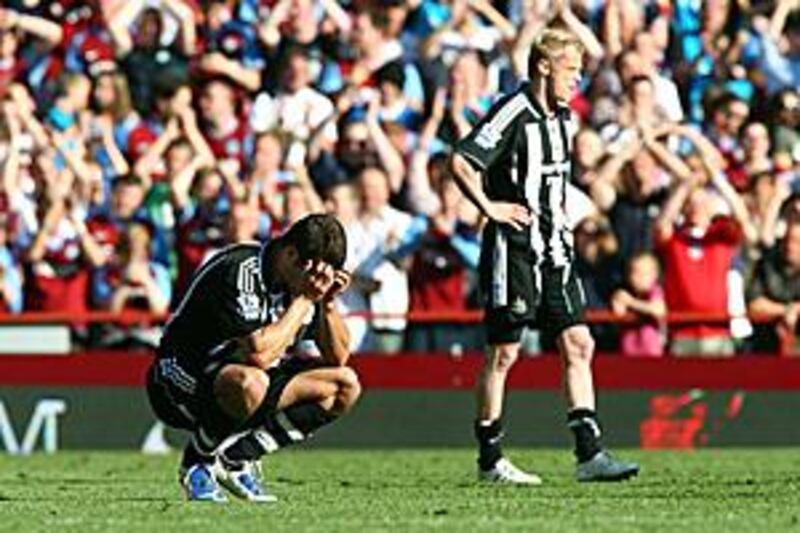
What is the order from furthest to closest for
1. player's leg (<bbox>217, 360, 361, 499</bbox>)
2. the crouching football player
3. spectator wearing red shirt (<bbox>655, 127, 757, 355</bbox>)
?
spectator wearing red shirt (<bbox>655, 127, 757, 355</bbox>)
player's leg (<bbox>217, 360, 361, 499</bbox>)
the crouching football player

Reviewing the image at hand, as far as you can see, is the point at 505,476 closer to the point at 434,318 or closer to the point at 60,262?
the point at 434,318

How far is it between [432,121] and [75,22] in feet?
10.9

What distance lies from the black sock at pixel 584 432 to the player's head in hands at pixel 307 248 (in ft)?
9.41

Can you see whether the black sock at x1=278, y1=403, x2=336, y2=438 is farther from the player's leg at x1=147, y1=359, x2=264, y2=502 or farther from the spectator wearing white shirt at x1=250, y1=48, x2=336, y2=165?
the spectator wearing white shirt at x1=250, y1=48, x2=336, y2=165

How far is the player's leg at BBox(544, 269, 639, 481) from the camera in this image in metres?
12.6

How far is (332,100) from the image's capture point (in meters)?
18.7

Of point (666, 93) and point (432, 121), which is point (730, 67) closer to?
point (666, 93)

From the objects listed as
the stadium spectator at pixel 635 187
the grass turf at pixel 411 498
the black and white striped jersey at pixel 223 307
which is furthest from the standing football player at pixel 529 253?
the stadium spectator at pixel 635 187

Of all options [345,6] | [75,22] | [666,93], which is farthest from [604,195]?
[75,22]

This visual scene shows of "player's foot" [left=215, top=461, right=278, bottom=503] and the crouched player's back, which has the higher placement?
the crouched player's back

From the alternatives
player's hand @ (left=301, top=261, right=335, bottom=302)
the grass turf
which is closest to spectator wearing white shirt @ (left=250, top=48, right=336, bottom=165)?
the grass turf

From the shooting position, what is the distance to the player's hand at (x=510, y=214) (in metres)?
12.5

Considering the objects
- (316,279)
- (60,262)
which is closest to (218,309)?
(316,279)

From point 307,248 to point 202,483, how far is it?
4.60 feet
